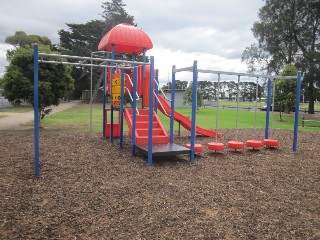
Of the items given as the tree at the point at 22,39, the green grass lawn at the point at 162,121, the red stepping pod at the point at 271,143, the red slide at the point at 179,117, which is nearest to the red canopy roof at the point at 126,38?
the red slide at the point at 179,117

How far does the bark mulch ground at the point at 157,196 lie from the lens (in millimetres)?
3594

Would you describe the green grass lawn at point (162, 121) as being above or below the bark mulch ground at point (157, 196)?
above

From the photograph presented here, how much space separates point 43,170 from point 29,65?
24.5ft

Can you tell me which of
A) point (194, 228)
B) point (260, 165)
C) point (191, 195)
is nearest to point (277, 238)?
point (194, 228)

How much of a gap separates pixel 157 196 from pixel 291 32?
95.7ft

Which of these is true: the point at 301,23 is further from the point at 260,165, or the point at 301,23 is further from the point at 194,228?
the point at 194,228

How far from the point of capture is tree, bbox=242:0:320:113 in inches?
1108

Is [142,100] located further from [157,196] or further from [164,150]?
[157,196]

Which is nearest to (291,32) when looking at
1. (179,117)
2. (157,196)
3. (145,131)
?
(179,117)

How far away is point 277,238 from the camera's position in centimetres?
345

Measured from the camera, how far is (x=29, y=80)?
39.1ft

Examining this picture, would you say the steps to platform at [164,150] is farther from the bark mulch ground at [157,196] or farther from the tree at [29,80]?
the tree at [29,80]

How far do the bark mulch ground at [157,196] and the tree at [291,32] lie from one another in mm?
23815

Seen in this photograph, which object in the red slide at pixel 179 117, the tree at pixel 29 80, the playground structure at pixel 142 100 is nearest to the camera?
the playground structure at pixel 142 100
